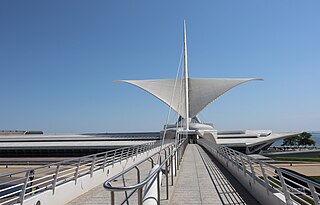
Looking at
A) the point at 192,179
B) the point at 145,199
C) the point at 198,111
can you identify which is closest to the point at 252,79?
the point at 198,111

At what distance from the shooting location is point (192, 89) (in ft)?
204

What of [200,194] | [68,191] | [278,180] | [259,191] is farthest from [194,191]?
[68,191]

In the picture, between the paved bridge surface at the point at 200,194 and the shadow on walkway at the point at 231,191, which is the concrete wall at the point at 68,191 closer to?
the paved bridge surface at the point at 200,194

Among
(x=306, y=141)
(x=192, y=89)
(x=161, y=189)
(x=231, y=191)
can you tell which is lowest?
(x=306, y=141)

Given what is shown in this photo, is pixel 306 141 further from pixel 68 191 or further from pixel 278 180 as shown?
pixel 68 191

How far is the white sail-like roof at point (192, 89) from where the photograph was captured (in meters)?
57.2

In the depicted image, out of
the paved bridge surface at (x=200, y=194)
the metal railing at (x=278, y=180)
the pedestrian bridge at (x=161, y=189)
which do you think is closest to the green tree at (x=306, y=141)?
the metal railing at (x=278, y=180)

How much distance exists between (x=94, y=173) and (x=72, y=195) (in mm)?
1917

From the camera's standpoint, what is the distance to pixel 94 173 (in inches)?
348

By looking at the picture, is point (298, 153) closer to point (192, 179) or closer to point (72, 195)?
point (192, 179)

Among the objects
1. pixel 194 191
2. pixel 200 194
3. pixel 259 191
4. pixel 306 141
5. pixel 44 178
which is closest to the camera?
pixel 259 191

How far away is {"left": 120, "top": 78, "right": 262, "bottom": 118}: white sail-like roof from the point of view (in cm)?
5716

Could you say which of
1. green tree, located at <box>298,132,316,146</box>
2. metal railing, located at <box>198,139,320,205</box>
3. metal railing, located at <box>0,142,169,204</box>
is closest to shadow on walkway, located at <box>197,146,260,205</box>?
metal railing, located at <box>198,139,320,205</box>

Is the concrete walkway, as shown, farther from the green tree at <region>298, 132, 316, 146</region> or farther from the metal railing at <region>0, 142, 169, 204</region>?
the green tree at <region>298, 132, 316, 146</region>
